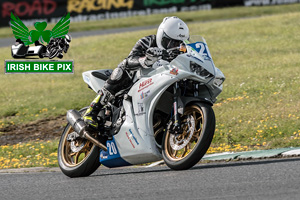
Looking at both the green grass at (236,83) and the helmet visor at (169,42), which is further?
the green grass at (236,83)

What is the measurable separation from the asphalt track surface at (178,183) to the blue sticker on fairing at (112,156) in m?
0.14

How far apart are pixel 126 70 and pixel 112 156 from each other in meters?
1.12

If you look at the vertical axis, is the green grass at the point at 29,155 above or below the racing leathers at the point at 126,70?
below

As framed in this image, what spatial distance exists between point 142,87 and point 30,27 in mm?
24179

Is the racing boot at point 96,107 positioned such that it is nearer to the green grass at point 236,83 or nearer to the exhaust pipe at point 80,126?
the exhaust pipe at point 80,126

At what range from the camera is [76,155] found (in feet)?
28.9

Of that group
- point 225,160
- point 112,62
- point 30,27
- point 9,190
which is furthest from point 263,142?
point 30,27

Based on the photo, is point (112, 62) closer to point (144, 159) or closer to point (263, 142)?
point (263, 142)

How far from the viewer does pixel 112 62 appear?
22.3 metres

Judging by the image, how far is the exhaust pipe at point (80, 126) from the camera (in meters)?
8.33
